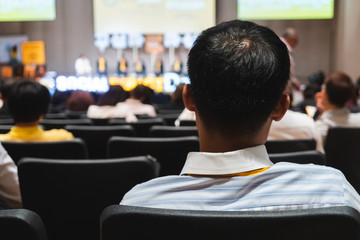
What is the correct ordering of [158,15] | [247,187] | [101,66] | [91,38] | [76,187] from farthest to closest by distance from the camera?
1. [91,38]
2. [101,66]
3. [158,15]
4. [76,187]
5. [247,187]

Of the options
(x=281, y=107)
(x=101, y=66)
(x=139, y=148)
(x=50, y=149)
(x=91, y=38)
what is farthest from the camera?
(x=91, y=38)

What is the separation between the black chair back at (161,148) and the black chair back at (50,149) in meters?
0.23

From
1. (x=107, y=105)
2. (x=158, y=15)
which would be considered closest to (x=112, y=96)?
(x=107, y=105)

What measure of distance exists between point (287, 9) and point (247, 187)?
31.7 feet

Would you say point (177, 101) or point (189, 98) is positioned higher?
point (189, 98)

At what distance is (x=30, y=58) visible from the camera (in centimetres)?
1348

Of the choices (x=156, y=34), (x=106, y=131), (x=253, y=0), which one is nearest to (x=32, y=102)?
(x=106, y=131)

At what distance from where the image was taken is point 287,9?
9.91 m

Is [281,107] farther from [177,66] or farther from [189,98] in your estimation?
[177,66]

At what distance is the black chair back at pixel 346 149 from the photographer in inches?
92.6

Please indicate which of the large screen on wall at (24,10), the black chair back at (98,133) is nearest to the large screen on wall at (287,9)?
the large screen on wall at (24,10)

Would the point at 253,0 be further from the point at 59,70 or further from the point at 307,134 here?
the point at 307,134

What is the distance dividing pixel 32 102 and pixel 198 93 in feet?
5.96

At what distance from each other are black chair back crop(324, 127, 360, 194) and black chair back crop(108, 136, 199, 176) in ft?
2.34
